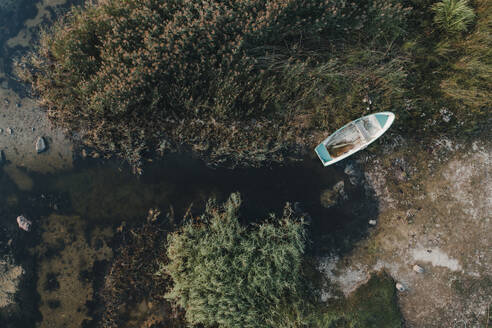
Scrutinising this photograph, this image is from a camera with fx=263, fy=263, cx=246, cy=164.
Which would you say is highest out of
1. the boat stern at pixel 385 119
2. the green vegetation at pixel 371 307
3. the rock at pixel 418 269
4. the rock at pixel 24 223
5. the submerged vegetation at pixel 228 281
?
the boat stern at pixel 385 119

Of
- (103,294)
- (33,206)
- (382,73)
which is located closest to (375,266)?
(382,73)

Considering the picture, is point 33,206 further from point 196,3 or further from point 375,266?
point 375,266

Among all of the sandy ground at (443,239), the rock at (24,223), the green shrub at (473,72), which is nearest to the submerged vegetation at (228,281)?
the sandy ground at (443,239)

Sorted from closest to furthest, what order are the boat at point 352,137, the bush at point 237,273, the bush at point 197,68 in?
the bush at point 197,68 → the bush at point 237,273 → the boat at point 352,137

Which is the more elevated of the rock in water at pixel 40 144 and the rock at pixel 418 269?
the rock in water at pixel 40 144

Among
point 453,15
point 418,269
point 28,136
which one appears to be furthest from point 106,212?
point 453,15

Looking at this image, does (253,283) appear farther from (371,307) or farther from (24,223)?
(24,223)

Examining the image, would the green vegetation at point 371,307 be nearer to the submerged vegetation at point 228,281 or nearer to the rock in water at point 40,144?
the submerged vegetation at point 228,281
